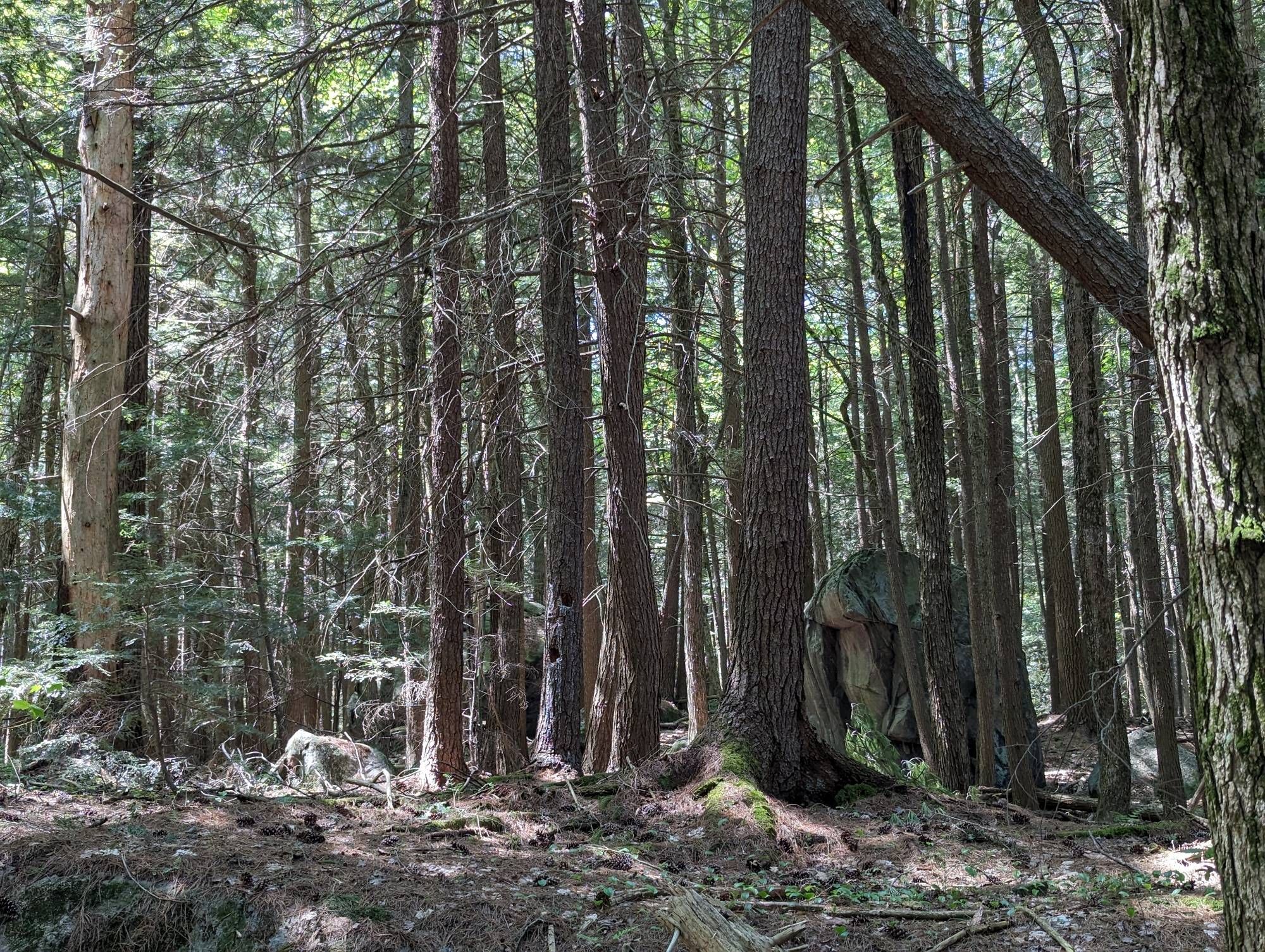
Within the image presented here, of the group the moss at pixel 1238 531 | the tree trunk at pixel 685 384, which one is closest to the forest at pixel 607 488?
the moss at pixel 1238 531

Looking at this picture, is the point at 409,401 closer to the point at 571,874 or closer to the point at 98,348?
the point at 98,348

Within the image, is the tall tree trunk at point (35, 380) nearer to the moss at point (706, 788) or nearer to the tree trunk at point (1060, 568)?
the moss at point (706, 788)

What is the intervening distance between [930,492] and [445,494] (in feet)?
16.7

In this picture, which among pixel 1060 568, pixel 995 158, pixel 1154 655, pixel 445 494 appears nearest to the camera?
pixel 995 158

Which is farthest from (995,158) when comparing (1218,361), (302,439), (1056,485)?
(1056,485)

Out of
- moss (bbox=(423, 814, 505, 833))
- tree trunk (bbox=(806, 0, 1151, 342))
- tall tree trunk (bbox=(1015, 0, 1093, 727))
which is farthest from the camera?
tall tree trunk (bbox=(1015, 0, 1093, 727))

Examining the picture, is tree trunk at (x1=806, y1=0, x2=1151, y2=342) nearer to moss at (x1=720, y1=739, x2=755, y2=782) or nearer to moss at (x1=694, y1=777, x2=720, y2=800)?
moss at (x1=720, y1=739, x2=755, y2=782)

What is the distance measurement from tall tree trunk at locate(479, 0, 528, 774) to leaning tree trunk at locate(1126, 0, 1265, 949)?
4.21 metres

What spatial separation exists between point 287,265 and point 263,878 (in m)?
12.2

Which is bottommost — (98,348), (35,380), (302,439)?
(302,439)

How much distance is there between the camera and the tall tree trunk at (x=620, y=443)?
7.61m

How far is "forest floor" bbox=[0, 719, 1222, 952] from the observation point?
3.78 m

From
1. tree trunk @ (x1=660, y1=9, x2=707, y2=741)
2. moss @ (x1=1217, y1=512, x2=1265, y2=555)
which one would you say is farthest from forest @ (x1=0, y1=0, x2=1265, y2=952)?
tree trunk @ (x1=660, y1=9, x2=707, y2=741)

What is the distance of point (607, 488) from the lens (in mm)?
8242
